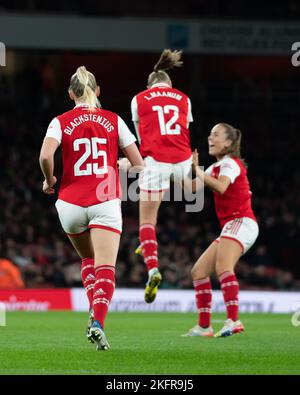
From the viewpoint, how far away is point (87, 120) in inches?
340

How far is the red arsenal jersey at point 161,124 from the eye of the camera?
10.6 metres

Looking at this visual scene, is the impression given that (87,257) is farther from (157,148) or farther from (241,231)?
(241,231)

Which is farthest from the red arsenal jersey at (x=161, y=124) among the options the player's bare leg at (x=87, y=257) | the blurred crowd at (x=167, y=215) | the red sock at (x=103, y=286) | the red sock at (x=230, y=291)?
the blurred crowd at (x=167, y=215)

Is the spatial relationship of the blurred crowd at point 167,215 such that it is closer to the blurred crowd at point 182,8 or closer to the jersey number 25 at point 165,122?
the blurred crowd at point 182,8

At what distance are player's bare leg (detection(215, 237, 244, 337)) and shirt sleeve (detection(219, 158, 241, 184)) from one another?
70 cm

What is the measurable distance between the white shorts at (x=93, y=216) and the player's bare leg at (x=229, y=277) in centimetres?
243

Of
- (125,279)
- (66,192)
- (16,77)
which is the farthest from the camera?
(16,77)

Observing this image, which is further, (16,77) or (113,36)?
(16,77)

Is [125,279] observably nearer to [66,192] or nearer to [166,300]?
[166,300]

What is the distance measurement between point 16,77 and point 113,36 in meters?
5.61
